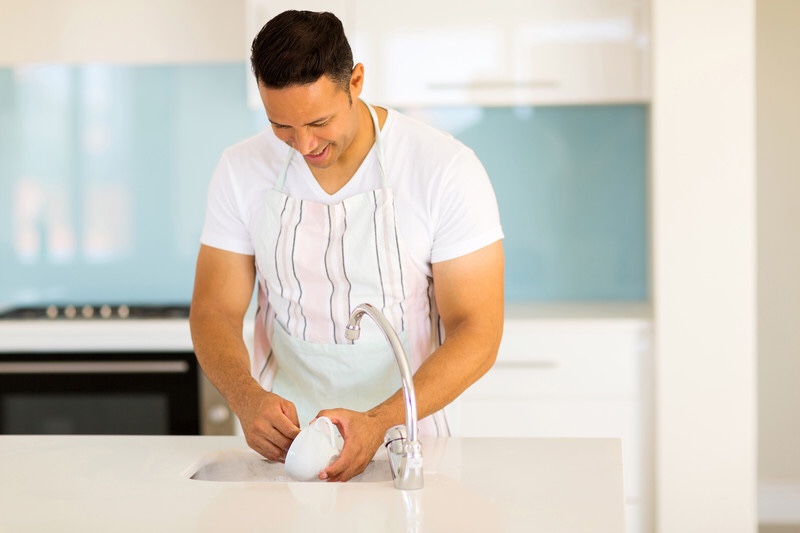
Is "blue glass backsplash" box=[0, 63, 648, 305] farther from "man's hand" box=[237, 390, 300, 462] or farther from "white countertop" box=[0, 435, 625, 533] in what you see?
"man's hand" box=[237, 390, 300, 462]

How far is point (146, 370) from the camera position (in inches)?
122

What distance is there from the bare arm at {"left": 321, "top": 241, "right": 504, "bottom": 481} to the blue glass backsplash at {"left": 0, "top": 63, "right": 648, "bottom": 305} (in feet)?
5.76

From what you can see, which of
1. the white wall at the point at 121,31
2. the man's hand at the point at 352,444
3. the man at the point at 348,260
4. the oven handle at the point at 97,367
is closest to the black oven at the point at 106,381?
the oven handle at the point at 97,367

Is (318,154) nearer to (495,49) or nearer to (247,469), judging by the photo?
(247,469)

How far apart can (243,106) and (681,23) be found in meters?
1.53

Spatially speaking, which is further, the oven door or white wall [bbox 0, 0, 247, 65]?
white wall [bbox 0, 0, 247, 65]

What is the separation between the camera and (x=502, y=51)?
3191 mm

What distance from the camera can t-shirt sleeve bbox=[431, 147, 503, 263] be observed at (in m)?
1.86

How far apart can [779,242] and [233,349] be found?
2521 millimetres

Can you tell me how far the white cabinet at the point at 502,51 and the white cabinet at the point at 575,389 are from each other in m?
0.73

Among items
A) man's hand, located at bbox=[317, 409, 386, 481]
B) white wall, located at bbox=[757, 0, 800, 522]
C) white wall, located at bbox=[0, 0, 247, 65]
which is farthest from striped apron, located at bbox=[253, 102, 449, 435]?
white wall, located at bbox=[757, 0, 800, 522]

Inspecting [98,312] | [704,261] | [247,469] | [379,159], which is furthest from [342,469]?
[98,312]

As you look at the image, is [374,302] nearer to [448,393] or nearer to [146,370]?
[448,393]

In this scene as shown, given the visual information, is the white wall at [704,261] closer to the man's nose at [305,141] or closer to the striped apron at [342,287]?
the striped apron at [342,287]
